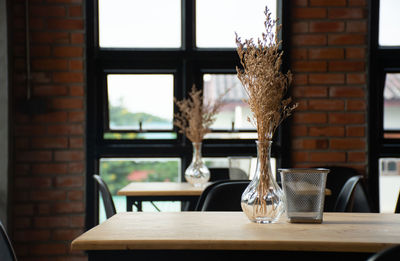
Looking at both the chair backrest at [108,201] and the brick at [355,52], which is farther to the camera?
the brick at [355,52]

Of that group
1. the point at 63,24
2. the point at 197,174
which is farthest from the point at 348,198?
the point at 63,24

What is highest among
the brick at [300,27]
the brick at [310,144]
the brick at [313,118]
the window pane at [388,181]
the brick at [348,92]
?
the brick at [300,27]

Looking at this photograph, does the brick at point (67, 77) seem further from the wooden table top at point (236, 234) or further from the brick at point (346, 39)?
the wooden table top at point (236, 234)

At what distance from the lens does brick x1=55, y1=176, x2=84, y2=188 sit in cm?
345

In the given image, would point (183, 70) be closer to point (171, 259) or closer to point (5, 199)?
point (5, 199)

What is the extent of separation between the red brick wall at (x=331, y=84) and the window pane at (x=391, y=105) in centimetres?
23

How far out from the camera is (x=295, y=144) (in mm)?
3529

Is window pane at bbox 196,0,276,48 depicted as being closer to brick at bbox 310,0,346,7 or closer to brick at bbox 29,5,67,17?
brick at bbox 310,0,346,7

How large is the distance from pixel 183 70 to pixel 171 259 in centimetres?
257

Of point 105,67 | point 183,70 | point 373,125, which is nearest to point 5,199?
point 105,67

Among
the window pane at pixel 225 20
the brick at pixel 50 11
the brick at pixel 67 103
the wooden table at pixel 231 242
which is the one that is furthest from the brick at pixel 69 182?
the wooden table at pixel 231 242

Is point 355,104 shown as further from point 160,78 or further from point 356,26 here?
point 160,78

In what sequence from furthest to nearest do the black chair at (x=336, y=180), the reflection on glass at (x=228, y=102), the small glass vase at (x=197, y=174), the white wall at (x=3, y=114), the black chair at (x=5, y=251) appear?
the reflection on glass at (x=228, y=102) < the black chair at (x=336, y=180) < the white wall at (x=3, y=114) < the small glass vase at (x=197, y=174) < the black chair at (x=5, y=251)

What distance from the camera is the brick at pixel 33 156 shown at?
11.2ft
